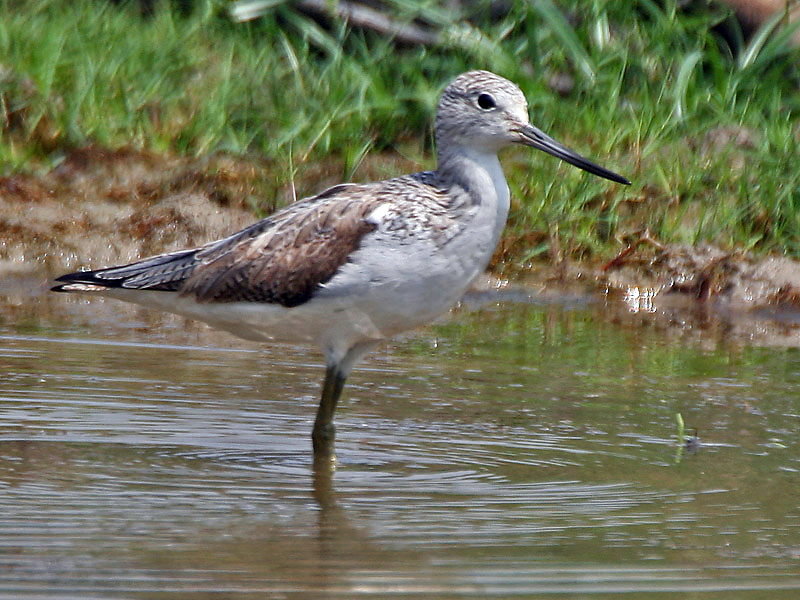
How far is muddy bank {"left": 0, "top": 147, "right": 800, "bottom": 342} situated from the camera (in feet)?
27.4

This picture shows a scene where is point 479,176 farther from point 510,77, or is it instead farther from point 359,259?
point 510,77

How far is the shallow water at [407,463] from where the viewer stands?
378 centimetres

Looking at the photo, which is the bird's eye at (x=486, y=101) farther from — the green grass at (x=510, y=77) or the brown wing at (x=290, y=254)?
the green grass at (x=510, y=77)

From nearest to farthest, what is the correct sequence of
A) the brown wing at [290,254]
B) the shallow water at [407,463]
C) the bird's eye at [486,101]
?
the shallow water at [407,463]
the brown wing at [290,254]
the bird's eye at [486,101]

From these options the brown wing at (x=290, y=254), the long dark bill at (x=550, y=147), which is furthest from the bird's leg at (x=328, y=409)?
the long dark bill at (x=550, y=147)

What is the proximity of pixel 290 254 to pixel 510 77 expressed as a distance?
4.06 m

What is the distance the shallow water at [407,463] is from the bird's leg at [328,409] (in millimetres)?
70

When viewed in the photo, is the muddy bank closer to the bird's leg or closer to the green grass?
the green grass

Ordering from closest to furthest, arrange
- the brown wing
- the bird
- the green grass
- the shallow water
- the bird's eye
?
the shallow water, the bird, the brown wing, the bird's eye, the green grass

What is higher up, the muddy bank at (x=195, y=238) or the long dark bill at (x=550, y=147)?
the long dark bill at (x=550, y=147)

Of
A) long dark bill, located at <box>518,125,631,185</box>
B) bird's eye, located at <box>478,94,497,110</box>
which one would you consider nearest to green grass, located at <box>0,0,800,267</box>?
long dark bill, located at <box>518,125,631,185</box>

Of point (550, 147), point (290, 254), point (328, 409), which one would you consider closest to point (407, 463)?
point (328, 409)

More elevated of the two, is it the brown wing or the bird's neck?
the bird's neck

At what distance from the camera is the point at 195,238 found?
854 cm
